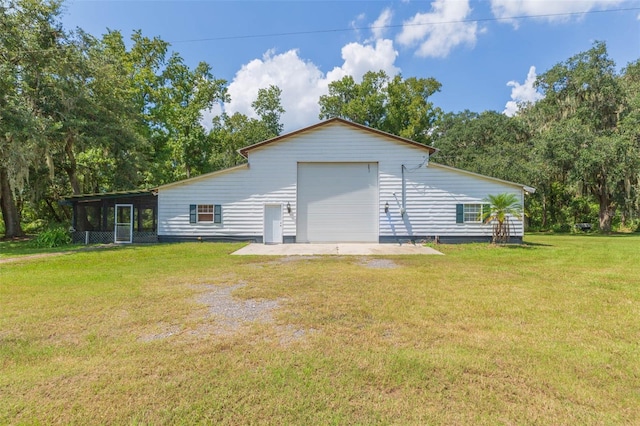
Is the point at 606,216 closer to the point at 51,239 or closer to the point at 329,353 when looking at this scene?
the point at 329,353

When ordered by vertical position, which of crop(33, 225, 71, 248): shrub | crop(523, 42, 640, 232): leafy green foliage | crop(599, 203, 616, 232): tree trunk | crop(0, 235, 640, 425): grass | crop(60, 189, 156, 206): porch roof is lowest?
crop(0, 235, 640, 425): grass

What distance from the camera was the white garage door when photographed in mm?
15242

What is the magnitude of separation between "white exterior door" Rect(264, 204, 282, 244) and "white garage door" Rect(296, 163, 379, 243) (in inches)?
36.9

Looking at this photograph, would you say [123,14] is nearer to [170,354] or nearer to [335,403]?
[170,354]

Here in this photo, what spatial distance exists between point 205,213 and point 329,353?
1339 cm

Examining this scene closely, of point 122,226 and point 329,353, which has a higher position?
point 122,226

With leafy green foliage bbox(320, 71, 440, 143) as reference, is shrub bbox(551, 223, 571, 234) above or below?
below

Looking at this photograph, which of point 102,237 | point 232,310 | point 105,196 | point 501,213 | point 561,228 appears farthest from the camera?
point 561,228

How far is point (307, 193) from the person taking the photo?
50.2 feet

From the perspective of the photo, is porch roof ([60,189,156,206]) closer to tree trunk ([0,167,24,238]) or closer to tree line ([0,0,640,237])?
tree line ([0,0,640,237])

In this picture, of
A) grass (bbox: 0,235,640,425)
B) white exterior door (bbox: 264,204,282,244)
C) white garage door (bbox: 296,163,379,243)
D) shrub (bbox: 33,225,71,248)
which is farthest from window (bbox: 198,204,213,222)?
grass (bbox: 0,235,640,425)

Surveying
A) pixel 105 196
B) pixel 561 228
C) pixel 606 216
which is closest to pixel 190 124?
pixel 105 196

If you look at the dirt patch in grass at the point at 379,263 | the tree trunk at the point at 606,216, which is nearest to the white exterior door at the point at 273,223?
the dirt patch in grass at the point at 379,263

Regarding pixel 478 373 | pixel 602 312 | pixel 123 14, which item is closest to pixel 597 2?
pixel 602 312
